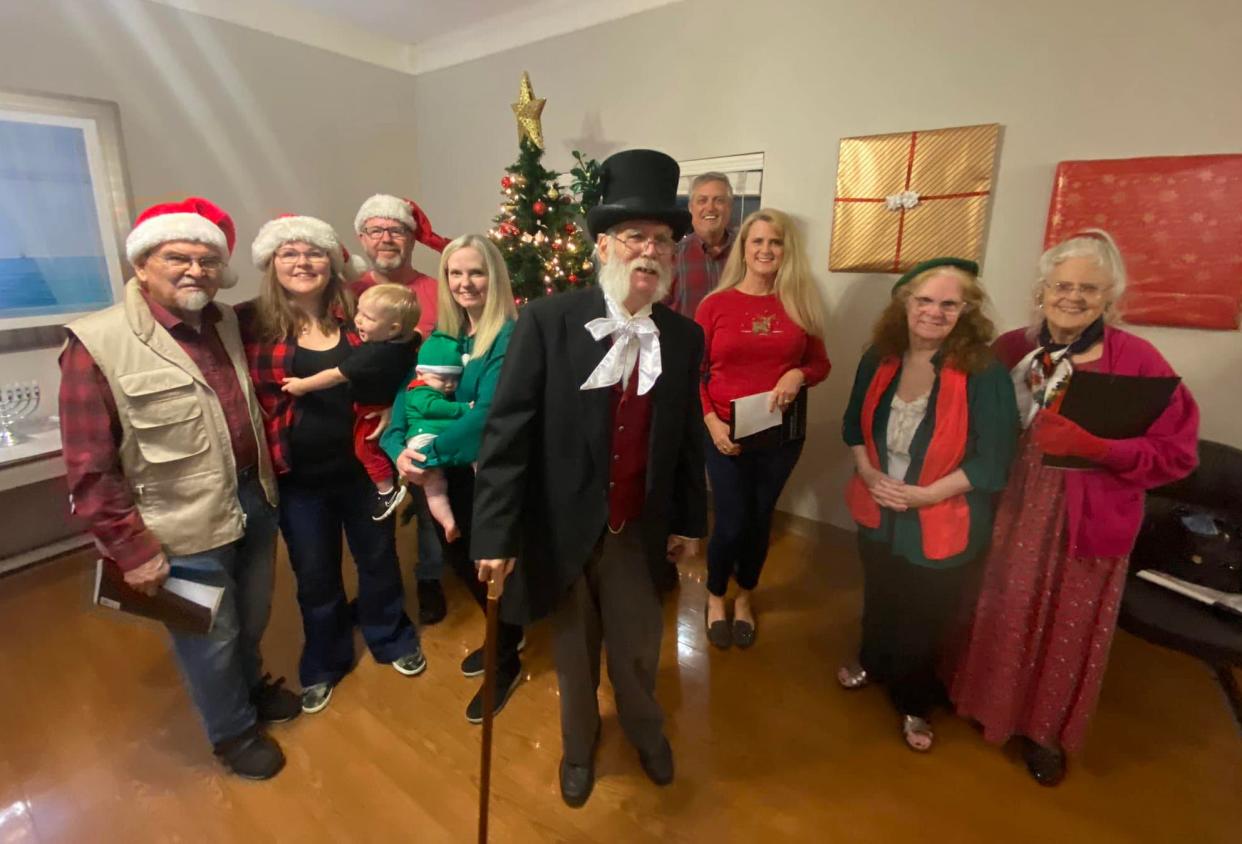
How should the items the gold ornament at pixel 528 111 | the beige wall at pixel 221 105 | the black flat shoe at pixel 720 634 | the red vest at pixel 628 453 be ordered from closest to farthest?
1. the red vest at pixel 628 453
2. the black flat shoe at pixel 720 634
3. the beige wall at pixel 221 105
4. the gold ornament at pixel 528 111

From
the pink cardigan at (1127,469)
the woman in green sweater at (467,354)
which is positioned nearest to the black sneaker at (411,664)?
the woman in green sweater at (467,354)

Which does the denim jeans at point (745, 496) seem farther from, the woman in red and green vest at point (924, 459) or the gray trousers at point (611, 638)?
the gray trousers at point (611, 638)

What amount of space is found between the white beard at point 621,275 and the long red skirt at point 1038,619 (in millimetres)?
1183

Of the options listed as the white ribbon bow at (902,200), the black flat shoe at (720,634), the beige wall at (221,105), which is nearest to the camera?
the black flat shoe at (720,634)

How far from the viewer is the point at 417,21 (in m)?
3.86

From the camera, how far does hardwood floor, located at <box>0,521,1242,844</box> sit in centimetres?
170

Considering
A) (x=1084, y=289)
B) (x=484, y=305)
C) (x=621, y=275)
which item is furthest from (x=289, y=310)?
(x=1084, y=289)

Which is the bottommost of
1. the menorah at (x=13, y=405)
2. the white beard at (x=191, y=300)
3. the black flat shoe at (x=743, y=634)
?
the black flat shoe at (x=743, y=634)

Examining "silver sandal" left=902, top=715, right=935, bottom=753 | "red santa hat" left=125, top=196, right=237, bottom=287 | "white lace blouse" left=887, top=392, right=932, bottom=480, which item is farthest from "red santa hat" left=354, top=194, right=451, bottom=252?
"silver sandal" left=902, top=715, right=935, bottom=753

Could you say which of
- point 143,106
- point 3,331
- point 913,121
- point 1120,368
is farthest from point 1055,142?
point 3,331

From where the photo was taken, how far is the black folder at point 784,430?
7.26ft

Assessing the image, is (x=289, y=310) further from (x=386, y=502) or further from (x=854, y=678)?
(x=854, y=678)

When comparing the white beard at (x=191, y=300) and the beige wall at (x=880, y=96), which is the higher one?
the beige wall at (x=880, y=96)

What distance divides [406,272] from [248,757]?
1.91m
